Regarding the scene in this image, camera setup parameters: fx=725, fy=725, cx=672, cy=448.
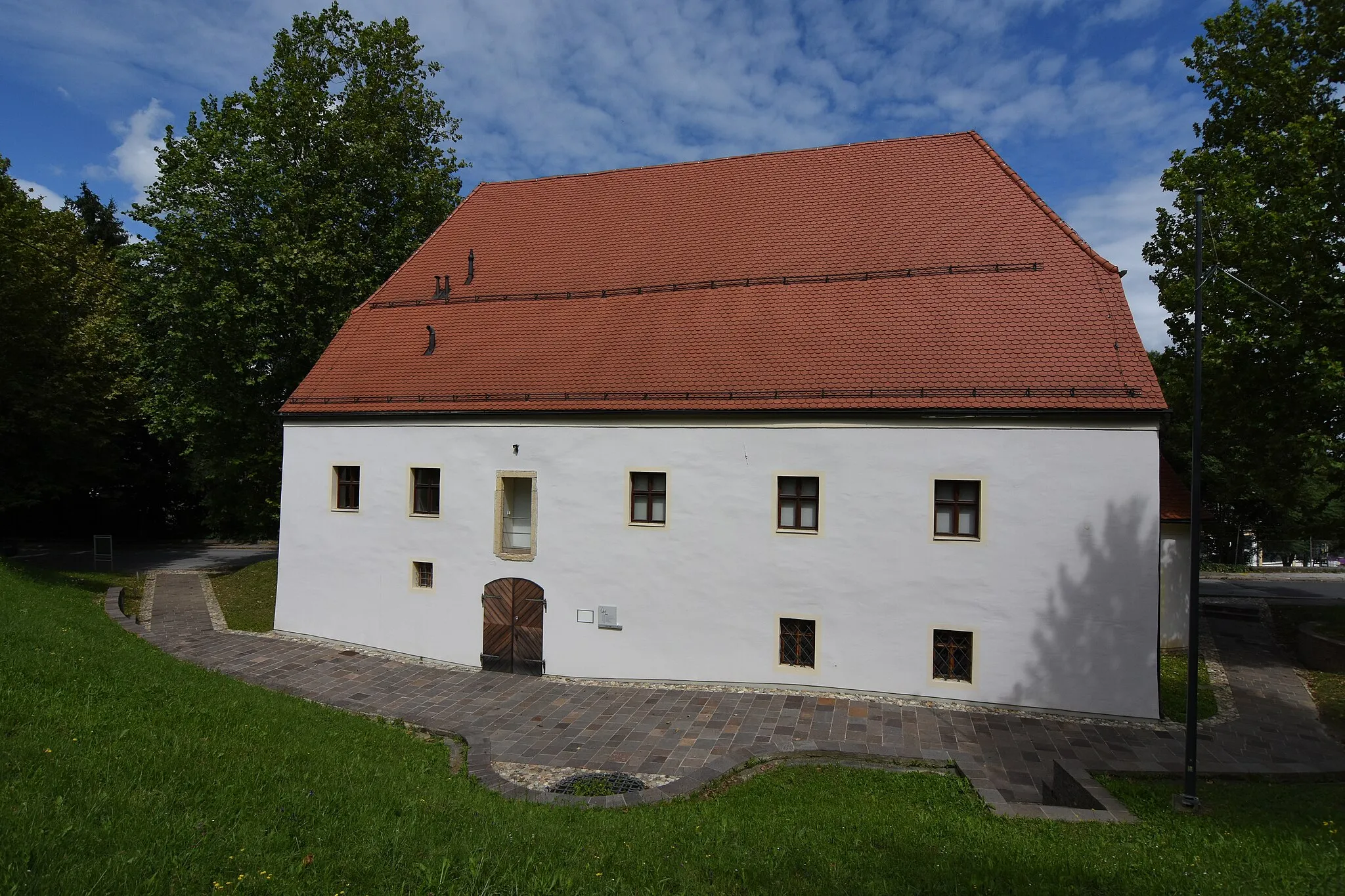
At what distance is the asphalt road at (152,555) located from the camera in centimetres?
2634

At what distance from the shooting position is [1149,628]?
36.5 feet

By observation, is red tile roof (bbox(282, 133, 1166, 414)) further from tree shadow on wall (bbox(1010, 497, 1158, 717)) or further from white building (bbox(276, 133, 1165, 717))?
tree shadow on wall (bbox(1010, 497, 1158, 717))

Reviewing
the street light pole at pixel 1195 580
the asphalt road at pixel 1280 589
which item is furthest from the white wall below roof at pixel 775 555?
the asphalt road at pixel 1280 589

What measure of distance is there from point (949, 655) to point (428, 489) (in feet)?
34.3

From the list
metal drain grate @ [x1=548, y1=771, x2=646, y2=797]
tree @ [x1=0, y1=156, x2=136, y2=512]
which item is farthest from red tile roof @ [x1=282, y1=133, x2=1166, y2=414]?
tree @ [x1=0, y1=156, x2=136, y2=512]

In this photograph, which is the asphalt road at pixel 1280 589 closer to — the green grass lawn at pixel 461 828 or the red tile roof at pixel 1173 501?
the red tile roof at pixel 1173 501

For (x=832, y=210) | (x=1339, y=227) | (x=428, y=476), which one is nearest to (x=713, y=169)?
(x=832, y=210)

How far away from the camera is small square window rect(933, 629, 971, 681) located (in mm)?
11969

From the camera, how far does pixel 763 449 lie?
1288cm

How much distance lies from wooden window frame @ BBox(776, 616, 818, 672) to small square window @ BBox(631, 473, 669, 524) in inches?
113

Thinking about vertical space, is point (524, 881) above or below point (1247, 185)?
below

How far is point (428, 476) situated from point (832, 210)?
10149mm

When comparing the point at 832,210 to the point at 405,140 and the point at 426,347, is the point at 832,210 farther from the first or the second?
the point at 405,140

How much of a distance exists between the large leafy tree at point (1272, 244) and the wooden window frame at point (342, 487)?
17.0m
